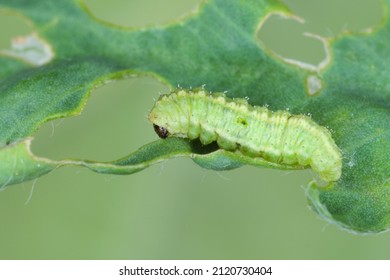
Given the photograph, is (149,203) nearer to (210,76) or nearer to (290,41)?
(210,76)

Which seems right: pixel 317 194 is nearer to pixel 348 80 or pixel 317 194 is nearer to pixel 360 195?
pixel 360 195

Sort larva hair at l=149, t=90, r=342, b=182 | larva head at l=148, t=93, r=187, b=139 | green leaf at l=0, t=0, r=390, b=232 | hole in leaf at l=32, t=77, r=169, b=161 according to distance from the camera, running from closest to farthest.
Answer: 1. green leaf at l=0, t=0, r=390, b=232
2. larva hair at l=149, t=90, r=342, b=182
3. larva head at l=148, t=93, r=187, b=139
4. hole in leaf at l=32, t=77, r=169, b=161

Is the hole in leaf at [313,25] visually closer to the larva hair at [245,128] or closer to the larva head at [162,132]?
the larva hair at [245,128]

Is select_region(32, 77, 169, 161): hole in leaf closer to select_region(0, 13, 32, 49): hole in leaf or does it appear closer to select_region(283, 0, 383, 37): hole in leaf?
select_region(0, 13, 32, 49): hole in leaf

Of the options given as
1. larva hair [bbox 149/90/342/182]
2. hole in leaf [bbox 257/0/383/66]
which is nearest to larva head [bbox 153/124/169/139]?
larva hair [bbox 149/90/342/182]

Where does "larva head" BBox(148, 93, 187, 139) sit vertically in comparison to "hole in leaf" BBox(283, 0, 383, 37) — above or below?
below

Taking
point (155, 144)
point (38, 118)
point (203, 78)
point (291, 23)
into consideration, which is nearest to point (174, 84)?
point (203, 78)
